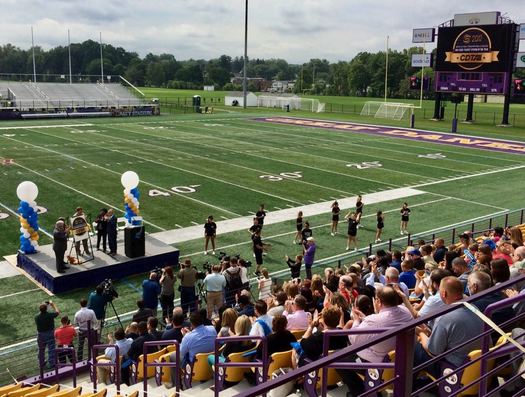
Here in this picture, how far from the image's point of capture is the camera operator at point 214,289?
11.2m

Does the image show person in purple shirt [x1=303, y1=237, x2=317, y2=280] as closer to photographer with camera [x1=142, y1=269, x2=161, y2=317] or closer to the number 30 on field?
photographer with camera [x1=142, y1=269, x2=161, y2=317]

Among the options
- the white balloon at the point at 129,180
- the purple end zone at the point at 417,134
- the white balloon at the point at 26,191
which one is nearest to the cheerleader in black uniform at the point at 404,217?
the white balloon at the point at 129,180

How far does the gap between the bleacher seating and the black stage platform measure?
49.1 metres

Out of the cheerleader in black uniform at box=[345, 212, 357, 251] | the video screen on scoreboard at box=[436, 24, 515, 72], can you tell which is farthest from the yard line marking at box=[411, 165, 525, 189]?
the video screen on scoreboard at box=[436, 24, 515, 72]

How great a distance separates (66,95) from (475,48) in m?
46.9

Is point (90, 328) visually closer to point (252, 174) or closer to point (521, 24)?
point (252, 174)

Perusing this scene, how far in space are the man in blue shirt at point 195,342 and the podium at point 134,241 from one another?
7968 mm

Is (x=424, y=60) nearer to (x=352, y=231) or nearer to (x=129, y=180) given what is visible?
(x=352, y=231)

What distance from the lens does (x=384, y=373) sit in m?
4.85

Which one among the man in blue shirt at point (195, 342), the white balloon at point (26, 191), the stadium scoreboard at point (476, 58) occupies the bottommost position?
the man in blue shirt at point (195, 342)

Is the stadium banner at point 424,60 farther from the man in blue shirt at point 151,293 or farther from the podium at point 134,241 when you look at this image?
the man in blue shirt at point 151,293

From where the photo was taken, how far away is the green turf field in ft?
57.9

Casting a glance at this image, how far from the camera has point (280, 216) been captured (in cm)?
2080

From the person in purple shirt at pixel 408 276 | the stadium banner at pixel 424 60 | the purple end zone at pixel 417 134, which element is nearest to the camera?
the person in purple shirt at pixel 408 276
